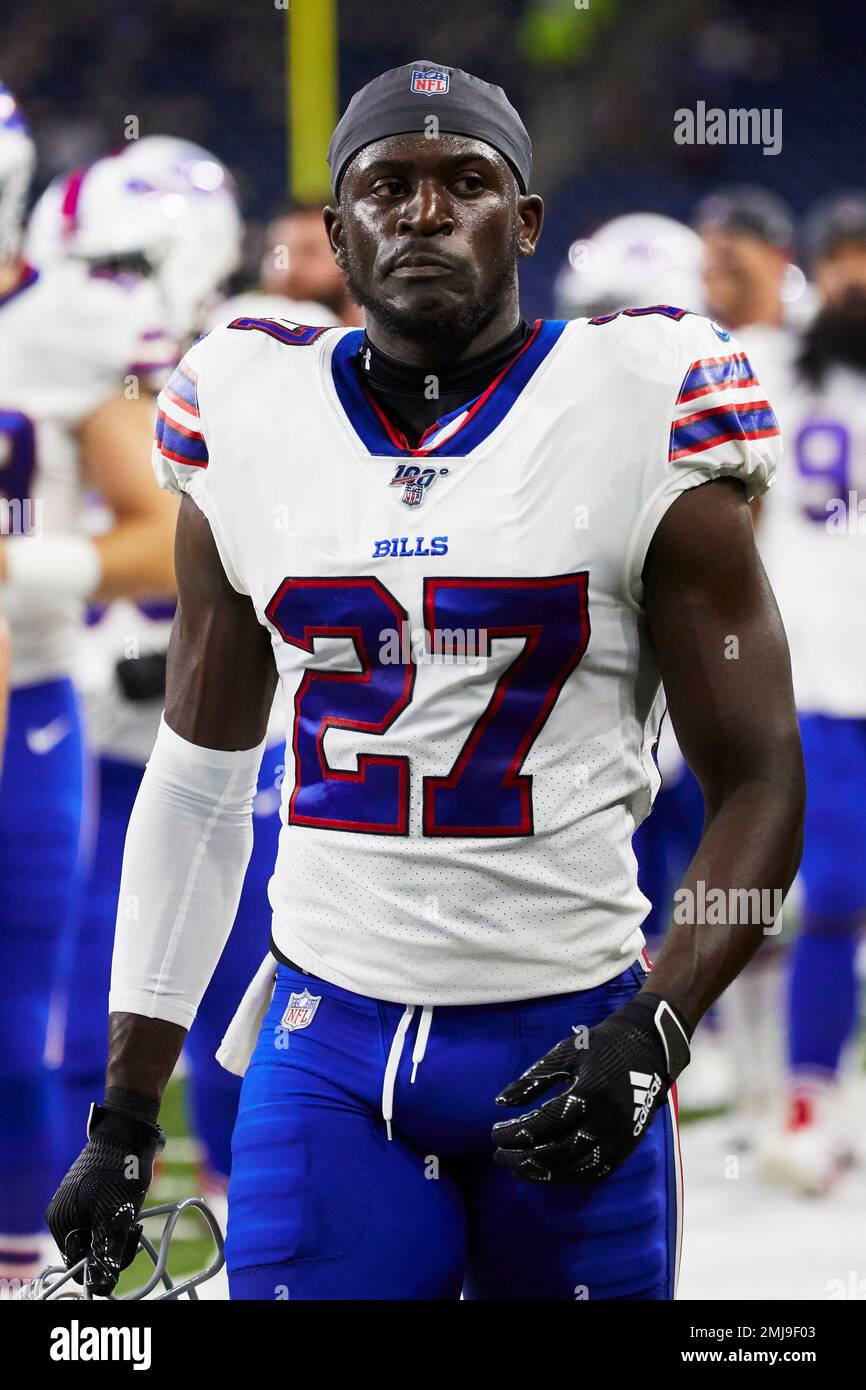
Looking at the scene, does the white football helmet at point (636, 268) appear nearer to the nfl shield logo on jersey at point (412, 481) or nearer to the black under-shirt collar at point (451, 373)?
the black under-shirt collar at point (451, 373)

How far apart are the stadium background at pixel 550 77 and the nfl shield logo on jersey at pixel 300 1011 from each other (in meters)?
9.01

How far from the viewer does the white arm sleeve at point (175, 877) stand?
1707 millimetres

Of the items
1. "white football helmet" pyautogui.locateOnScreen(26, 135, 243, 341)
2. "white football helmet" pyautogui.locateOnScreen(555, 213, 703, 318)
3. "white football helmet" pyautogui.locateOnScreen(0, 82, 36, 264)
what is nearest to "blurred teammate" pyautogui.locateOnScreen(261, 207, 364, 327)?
"white football helmet" pyautogui.locateOnScreen(26, 135, 243, 341)

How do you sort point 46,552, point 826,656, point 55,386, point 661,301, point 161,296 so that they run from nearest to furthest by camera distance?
point 46,552, point 55,386, point 161,296, point 826,656, point 661,301

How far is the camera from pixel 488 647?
4.99 ft

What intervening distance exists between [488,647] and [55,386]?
181 cm

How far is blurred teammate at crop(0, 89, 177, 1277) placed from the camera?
2.95 metres

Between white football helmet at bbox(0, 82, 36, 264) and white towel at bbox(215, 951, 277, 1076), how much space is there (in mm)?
1853

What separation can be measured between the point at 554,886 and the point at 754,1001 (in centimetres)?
268

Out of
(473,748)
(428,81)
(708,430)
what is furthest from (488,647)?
(428,81)

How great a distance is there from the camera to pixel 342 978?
156 centimetres

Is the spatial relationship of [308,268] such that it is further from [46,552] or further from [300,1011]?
[300,1011]

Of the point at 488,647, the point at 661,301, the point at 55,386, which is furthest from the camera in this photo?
the point at 661,301
